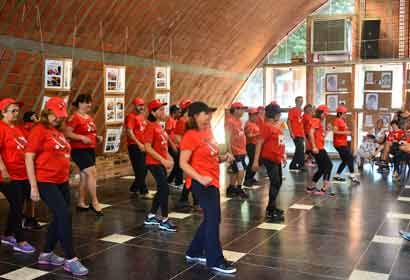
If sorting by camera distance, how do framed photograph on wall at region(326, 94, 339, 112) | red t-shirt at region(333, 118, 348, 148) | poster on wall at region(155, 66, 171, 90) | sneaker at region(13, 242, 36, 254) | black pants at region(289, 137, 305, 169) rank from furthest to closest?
framed photograph on wall at region(326, 94, 339, 112) < black pants at region(289, 137, 305, 169) < poster on wall at region(155, 66, 171, 90) < red t-shirt at region(333, 118, 348, 148) < sneaker at region(13, 242, 36, 254)

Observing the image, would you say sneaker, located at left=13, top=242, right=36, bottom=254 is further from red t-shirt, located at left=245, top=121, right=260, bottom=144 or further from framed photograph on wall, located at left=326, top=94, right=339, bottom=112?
framed photograph on wall, located at left=326, top=94, right=339, bottom=112

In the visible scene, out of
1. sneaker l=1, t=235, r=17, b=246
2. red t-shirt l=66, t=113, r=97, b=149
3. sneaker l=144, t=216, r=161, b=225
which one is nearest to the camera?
sneaker l=1, t=235, r=17, b=246

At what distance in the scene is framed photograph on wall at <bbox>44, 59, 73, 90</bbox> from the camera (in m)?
7.16

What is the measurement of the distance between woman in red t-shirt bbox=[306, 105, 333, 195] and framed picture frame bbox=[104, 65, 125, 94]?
3369 millimetres

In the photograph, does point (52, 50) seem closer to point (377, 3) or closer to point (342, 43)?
point (342, 43)

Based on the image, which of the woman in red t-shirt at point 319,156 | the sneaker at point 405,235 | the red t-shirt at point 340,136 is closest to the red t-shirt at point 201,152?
the sneaker at point 405,235

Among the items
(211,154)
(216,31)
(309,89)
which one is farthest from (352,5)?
(211,154)

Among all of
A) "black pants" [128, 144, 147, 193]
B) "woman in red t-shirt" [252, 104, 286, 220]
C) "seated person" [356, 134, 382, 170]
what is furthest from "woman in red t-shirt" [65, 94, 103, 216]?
"seated person" [356, 134, 382, 170]

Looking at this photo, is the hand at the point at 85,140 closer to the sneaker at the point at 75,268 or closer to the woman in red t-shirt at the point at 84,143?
the woman in red t-shirt at the point at 84,143

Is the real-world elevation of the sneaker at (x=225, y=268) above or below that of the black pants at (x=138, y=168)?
below

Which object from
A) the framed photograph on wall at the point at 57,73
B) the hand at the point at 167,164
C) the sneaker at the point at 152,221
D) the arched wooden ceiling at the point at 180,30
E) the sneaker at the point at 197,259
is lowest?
the sneaker at the point at 197,259

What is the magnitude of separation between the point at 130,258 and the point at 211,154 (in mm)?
1352

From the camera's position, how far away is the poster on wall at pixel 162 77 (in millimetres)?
9641

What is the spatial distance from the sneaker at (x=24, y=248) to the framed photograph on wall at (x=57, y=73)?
2.96 metres
